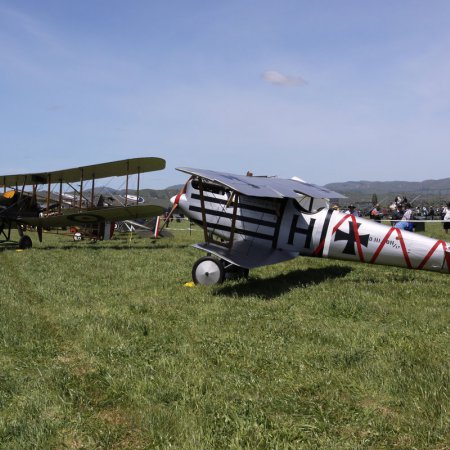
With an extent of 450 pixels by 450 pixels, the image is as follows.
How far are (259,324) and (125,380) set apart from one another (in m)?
2.22

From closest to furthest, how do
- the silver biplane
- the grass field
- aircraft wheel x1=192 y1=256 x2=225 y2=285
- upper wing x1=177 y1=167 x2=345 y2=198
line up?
the grass field
upper wing x1=177 y1=167 x2=345 y2=198
the silver biplane
aircraft wheel x1=192 y1=256 x2=225 y2=285

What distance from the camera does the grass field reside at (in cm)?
316

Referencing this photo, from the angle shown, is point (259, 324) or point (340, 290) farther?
point (340, 290)

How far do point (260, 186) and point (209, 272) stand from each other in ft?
6.20

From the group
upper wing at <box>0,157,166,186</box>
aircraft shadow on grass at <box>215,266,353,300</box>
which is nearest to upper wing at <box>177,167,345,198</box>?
aircraft shadow on grass at <box>215,266,353,300</box>

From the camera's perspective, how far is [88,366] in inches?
175

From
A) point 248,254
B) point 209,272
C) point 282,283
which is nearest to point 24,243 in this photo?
point 209,272

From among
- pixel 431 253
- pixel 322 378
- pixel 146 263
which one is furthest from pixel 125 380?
A: pixel 146 263

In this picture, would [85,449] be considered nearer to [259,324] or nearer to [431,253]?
[259,324]

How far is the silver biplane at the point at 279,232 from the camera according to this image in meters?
8.20

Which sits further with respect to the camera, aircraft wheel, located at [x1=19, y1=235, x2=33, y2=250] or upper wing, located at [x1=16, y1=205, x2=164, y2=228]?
upper wing, located at [x1=16, y1=205, x2=164, y2=228]

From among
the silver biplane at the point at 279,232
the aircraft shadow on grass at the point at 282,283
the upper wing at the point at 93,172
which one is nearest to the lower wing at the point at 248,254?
the silver biplane at the point at 279,232

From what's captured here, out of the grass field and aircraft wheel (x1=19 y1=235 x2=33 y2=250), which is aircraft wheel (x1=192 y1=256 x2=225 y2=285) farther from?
aircraft wheel (x1=19 y1=235 x2=33 y2=250)

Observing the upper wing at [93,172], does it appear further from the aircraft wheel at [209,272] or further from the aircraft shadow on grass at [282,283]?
the aircraft wheel at [209,272]
